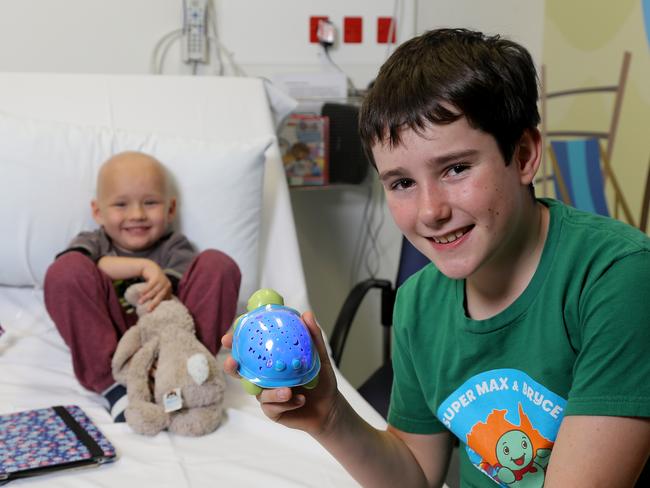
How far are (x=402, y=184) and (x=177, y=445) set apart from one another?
2.33ft

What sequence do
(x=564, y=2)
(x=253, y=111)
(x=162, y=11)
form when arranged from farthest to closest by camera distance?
(x=564, y=2) < (x=162, y=11) < (x=253, y=111)

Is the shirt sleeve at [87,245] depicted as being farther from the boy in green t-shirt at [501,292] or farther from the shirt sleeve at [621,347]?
the shirt sleeve at [621,347]

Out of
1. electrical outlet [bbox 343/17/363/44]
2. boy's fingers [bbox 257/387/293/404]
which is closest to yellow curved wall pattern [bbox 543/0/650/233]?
electrical outlet [bbox 343/17/363/44]

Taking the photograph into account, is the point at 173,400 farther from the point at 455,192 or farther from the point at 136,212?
the point at 455,192

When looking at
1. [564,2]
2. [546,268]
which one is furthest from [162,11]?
[546,268]

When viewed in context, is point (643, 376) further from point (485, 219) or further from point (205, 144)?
point (205, 144)

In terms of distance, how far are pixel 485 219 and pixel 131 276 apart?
3.48 feet

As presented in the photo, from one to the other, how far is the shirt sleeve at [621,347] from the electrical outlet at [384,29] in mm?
2034

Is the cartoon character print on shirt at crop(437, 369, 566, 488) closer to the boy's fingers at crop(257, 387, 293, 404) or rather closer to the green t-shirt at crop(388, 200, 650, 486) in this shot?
the green t-shirt at crop(388, 200, 650, 486)

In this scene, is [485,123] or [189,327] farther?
[189,327]

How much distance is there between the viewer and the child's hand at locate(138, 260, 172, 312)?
1.63m

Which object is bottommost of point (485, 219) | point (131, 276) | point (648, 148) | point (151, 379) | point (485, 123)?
point (151, 379)

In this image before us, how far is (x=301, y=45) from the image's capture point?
264cm

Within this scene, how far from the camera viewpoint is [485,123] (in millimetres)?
852
